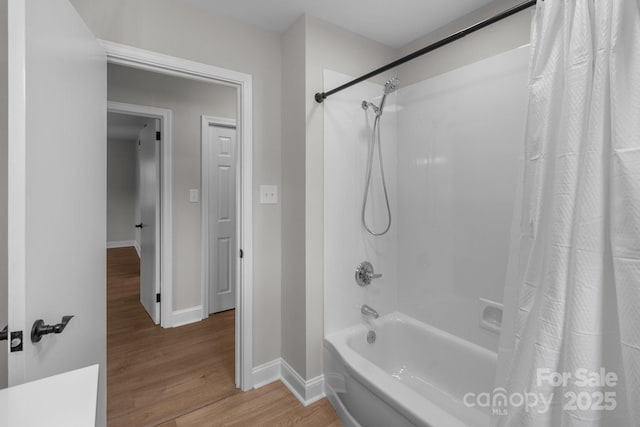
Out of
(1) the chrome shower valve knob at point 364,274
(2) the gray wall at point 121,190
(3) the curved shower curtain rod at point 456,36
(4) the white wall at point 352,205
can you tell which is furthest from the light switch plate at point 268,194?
(2) the gray wall at point 121,190

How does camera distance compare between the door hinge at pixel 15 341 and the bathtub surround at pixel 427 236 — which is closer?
the door hinge at pixel 15 341

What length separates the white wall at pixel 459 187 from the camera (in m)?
1.67

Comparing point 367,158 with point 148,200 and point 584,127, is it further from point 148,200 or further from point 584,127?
point 148,200

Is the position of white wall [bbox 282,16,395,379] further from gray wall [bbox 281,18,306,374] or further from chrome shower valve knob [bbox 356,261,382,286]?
chrome shower valve knob [bbox 356,261,382,286]

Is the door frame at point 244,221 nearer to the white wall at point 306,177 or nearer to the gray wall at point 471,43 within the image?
the white wall at point 306,177

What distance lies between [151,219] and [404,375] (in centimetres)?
266

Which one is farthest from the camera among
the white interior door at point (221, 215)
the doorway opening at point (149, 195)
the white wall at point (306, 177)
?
the white interior door at point (221, 215)

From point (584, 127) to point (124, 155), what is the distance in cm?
840

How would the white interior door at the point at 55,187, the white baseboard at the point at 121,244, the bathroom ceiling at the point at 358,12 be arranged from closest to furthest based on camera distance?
the white interior door at the point at 55,187 → the bathroom ceiling at the point at 358,12 → the white baseboard at the point at 121,244

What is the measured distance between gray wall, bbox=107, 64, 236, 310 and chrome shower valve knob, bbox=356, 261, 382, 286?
1.74 metres

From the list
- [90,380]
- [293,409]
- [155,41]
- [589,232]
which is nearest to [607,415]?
[589,232]

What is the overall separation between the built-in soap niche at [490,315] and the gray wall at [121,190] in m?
7.83

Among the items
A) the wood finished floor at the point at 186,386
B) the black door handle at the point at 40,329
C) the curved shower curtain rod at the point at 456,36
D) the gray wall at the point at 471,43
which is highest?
the gray wall at the point at 471,43

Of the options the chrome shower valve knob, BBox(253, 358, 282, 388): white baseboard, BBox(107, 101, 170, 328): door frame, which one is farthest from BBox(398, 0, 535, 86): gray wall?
BBox(253, 358, 282, 388): white baseboard
